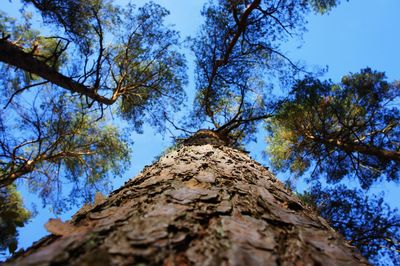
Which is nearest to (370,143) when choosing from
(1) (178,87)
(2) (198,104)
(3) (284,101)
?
(3) (284,101)

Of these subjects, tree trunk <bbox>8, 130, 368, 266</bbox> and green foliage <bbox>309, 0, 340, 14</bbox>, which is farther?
green foliage <bbox>309, 0, 340, 14</bbox>

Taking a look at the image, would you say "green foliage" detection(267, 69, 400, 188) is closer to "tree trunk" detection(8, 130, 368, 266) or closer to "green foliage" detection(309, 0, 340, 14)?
"green foliage" detection(309, 0, 340, 14)

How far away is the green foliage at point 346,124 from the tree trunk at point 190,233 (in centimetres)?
599

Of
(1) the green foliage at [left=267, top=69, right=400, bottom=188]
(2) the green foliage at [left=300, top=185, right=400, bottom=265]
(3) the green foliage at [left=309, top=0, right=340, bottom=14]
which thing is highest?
(3) the green foliage at [left=309, top=0, right=340, bottom=14]

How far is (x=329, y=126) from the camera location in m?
9.15

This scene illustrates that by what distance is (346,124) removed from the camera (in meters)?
8.63

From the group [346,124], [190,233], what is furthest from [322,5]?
[190,233]

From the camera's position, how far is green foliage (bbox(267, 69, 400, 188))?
7406 mm

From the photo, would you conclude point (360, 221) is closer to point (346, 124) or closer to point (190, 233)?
point (346, 124)

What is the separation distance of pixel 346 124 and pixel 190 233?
8.63 metres

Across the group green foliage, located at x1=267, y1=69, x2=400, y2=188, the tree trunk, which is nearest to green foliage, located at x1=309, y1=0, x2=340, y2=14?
green foliage, located at x1=267, y1=69, x2=400, y2=188

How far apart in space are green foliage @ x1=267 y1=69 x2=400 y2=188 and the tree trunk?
5.99 meters

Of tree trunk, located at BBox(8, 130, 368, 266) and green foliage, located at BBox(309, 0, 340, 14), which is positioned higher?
green foliage, located at BBox(309, 0, 340, 14)

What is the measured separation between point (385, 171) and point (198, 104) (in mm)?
5875
